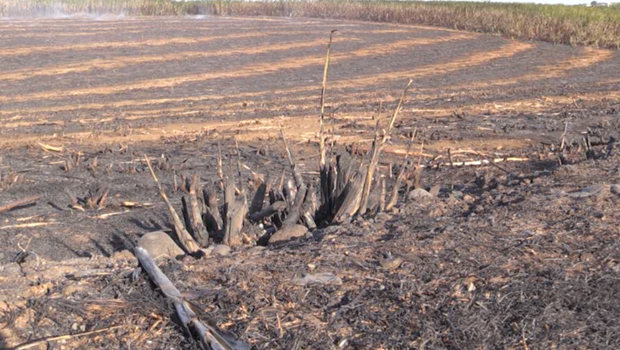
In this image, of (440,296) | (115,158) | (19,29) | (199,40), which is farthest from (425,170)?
(19,29)

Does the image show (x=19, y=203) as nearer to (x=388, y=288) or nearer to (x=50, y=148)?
(x=50, y=148)

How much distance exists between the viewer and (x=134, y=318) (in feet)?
13.8

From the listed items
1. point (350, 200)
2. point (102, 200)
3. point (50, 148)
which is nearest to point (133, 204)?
point (102, 200)

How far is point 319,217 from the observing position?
245 inches

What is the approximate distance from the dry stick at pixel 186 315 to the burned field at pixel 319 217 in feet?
0.19

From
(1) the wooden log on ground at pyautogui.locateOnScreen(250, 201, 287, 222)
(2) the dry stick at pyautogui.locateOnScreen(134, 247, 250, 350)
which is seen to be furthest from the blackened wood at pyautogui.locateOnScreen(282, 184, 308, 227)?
(2) the dry stick at pyautogui.locateOnScreen(134, 247, 250, 350)

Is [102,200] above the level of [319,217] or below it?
below

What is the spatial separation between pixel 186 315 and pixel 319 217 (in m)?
2.24

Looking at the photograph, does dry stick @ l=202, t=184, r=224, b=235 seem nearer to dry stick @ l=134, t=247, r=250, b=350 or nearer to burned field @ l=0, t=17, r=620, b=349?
burned field @ l=0, t=17, r=620, b=349

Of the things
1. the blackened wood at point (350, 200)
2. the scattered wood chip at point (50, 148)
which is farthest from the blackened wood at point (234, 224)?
the scattered wood chip at point (50, 148)

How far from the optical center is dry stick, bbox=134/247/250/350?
386 centimetres

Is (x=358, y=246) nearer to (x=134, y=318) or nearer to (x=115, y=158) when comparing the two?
(x=134, y=318)

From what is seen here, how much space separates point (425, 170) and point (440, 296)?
15.7 ft

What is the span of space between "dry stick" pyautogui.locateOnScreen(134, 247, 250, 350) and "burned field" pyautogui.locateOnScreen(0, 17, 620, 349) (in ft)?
0.19
